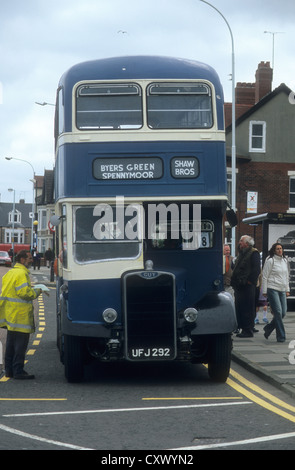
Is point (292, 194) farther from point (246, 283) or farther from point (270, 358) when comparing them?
point (270, 358)

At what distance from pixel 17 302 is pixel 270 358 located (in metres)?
4.08

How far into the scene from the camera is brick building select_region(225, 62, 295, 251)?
4556cm

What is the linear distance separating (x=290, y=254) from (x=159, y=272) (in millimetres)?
12421

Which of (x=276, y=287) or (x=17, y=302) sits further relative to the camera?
(x=276, y=287)

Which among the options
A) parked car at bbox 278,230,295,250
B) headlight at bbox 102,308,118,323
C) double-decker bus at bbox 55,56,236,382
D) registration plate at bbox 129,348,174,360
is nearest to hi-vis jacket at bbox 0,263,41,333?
double-decker bus at bbox 55,56,236,382

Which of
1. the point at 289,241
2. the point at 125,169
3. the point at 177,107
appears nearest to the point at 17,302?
the point at 125,169

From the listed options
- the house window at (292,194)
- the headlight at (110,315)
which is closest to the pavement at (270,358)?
the headlight at (110,315)

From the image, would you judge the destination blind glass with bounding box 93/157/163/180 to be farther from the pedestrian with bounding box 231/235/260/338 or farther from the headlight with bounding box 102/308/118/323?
the pedestrian with bounding box 231/235/260/338

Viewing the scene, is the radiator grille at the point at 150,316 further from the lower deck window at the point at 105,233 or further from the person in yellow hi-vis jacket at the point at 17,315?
the person in yellow hi-vis jacket at the point at 17,315

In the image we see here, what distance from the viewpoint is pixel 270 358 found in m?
13.4

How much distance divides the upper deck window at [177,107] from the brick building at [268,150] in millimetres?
33626

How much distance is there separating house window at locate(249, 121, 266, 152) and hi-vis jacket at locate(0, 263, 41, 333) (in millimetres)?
35075

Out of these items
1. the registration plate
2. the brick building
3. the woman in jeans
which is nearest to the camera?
the registration plate
